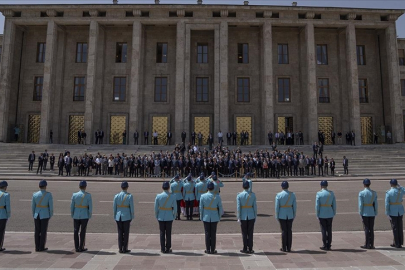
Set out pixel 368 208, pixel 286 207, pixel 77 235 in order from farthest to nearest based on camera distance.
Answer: pixel 368 208 < pixel 286 207 < pixel 77 235

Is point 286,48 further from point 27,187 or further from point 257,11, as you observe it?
point 27,187

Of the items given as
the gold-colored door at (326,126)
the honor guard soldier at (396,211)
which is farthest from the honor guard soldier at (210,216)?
the gold-colored door at (326,126)

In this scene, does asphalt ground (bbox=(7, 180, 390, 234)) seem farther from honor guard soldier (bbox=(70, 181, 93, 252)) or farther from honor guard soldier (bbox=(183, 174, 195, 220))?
honor guard soldier (bbox=(70, 181, 93, 252))

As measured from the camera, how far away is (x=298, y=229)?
889 centimetres

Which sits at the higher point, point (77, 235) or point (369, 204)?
point (369, 204)

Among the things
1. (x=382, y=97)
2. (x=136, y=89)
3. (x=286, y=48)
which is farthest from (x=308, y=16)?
(x=136, y=89)

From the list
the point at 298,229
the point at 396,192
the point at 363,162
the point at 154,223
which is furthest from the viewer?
the point at 363,162

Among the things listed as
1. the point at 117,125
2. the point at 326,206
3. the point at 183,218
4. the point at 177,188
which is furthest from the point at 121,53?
the point at 326,206

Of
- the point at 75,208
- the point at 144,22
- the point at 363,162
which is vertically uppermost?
the point at 144,22

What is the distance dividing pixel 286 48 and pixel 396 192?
105 feet

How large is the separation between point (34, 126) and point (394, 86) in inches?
1695

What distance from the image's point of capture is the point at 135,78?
3316cm

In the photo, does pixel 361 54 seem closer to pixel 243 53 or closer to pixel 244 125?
pixel 243 53

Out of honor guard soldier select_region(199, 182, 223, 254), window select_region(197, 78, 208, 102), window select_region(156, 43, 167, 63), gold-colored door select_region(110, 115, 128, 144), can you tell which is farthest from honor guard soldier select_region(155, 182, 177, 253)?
window select_region(156, 43, 167, 63)
